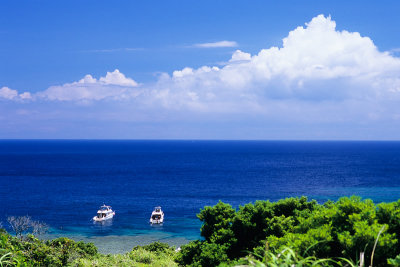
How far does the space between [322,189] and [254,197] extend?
24.2m

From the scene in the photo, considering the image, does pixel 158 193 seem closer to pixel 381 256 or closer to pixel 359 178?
pixel 359 178

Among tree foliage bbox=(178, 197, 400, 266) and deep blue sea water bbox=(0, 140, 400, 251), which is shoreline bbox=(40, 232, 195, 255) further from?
tree foliage bbox=(178, 197, 400, 266)

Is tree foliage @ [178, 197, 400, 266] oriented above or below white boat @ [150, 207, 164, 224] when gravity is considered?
above

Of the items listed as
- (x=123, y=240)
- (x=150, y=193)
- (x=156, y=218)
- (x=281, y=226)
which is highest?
(x=281, y=226)

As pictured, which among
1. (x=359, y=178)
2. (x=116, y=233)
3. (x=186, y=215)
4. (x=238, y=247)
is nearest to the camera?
(x=238, y=247)

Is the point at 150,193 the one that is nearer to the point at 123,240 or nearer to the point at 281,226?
the point at 123,240

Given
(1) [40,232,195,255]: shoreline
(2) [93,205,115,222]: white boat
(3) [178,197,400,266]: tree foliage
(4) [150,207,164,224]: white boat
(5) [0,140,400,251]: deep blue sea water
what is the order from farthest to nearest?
(2) [93,205,115,222]: white boat, (4) [150,207,164,224]: white boat, (5) [0,140,400,251]: deep blue sea water, (1) [40,232,195,255]: shoreline, (3) [178,197,400,266]: tree foliage

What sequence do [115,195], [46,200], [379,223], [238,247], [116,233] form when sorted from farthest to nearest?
[115,195] < [46,200] < [116,233] < [238,247] < [379,223]

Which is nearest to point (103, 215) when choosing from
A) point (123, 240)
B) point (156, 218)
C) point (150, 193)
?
point (156, 218)

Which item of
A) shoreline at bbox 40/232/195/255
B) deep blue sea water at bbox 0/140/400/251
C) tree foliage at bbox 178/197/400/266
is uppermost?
tree foliage at bbox 178/197/400/266

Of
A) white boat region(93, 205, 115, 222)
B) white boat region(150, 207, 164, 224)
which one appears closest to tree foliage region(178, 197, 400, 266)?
white boat region(150, 207, 164, 224)

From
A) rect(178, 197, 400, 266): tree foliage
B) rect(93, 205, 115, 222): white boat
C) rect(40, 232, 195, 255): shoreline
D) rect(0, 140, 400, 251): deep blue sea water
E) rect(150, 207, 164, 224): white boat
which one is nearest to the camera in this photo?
rect(178, 197, 400, 266): tree foliage

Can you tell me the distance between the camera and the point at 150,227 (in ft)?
207

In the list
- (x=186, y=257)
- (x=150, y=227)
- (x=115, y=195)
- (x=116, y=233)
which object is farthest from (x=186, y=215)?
(x=186, y=257)
